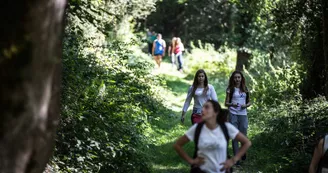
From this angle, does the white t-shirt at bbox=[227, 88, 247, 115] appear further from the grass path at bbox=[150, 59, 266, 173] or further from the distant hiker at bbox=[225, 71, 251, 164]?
the grass path at bbox=[150, 59, 266, 173]

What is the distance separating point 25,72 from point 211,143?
112 inches

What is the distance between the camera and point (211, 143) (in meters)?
6.27

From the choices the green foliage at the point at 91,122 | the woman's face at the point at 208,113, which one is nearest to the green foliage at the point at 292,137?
A: the green foliage at the point at 91,122

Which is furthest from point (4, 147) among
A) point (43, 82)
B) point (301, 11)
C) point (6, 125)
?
point (301, 11)

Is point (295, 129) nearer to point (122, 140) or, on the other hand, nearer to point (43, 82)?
point (122, 140)

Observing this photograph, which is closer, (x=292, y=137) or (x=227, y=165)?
(x=227, y=165)

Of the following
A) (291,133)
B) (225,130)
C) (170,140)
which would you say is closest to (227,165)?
(225,130)

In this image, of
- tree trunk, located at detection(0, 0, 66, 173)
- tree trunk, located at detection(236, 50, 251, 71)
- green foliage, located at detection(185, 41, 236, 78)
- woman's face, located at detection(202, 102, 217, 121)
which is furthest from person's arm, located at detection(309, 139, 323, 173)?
green foliage, located at detection(185, 41, 236, 78)

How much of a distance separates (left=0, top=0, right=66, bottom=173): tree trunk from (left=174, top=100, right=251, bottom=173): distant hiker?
8.24ft

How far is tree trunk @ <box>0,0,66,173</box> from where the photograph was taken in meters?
3.96

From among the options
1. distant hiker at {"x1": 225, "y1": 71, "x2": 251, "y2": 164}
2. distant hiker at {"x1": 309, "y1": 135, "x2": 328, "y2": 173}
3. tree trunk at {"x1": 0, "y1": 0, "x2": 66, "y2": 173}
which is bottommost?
distant hiker at {"x1": 225, "y1": 71, "x2": 251, "y2": 164}

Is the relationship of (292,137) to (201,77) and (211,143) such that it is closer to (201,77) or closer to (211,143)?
(201,77)

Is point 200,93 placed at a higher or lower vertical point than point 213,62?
higher

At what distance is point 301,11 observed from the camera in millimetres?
16172
